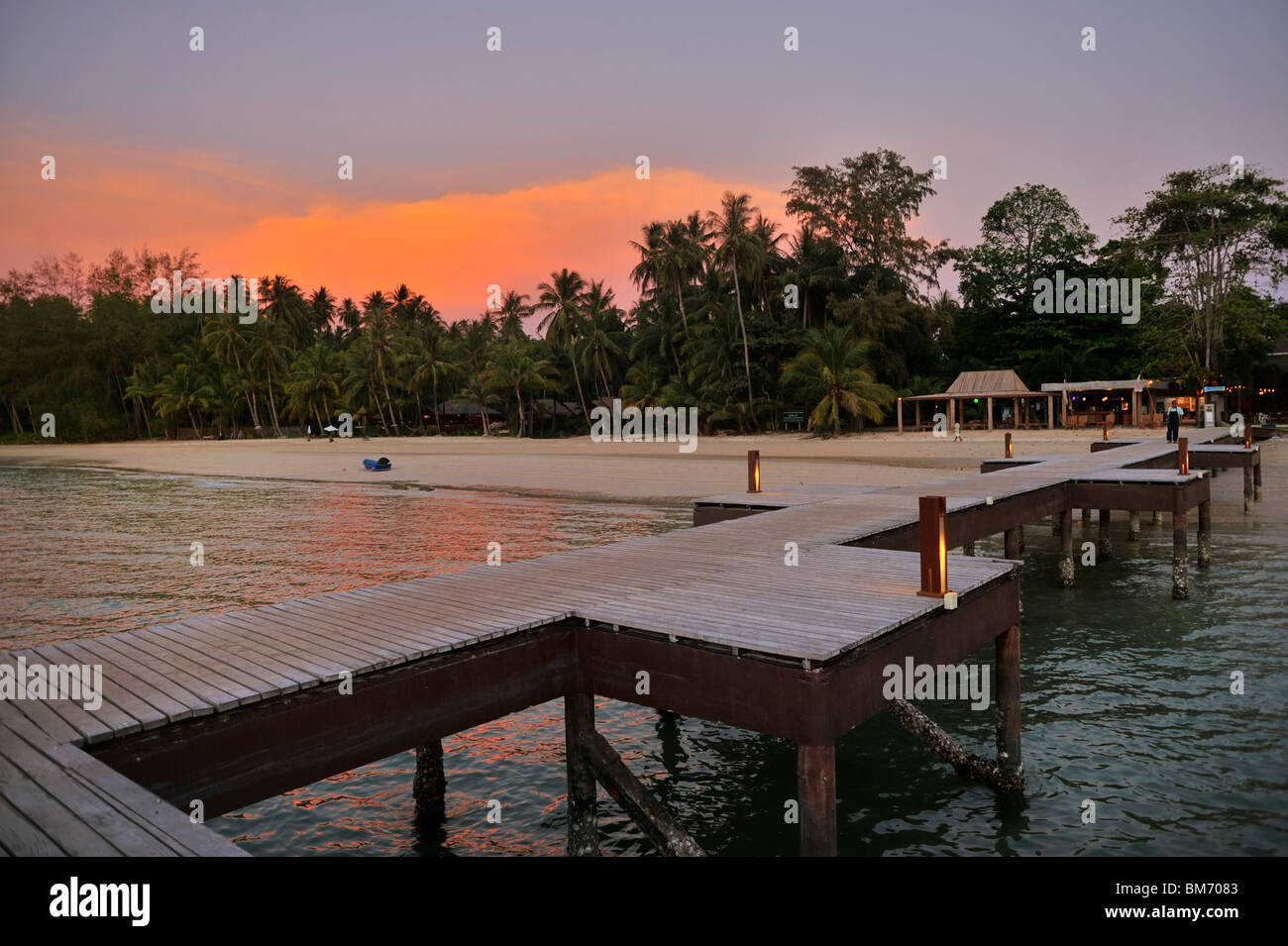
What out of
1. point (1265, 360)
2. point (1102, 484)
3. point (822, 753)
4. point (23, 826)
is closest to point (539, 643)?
point (822, 753)

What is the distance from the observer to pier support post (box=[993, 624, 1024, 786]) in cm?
650

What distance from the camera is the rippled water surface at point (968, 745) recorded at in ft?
19.3

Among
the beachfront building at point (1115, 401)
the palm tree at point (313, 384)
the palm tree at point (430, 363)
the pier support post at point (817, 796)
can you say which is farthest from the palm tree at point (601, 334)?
the pier support post at point (817, 796)

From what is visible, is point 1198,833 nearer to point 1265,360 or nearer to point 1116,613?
point 1116,613

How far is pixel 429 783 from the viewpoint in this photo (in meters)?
6.48

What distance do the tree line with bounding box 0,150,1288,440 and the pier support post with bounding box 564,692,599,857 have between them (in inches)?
1478

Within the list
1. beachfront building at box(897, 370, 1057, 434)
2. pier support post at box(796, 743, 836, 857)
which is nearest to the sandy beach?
beachfront building at box(897, 370, 1057, 434)

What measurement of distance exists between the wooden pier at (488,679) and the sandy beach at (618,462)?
17.0 m

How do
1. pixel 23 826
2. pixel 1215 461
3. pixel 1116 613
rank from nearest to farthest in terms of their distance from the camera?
1. pixel 23 826
2. pixel 1116 613
3. pixel 1215 461

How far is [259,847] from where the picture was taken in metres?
5.86

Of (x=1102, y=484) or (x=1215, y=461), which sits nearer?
(x=1102, y=484)

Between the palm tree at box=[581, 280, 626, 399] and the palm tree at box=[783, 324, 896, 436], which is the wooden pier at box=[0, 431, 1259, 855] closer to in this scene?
the palm tree at box=[783, 324, 896, 436]

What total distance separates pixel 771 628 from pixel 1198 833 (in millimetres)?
3260

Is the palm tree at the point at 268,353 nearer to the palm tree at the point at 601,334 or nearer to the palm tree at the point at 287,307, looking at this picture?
the palm tree at the point at 287,307
